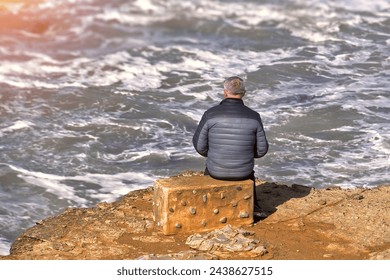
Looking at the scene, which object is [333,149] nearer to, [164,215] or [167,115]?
[167,115]

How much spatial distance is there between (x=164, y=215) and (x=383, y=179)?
6270 millimetres

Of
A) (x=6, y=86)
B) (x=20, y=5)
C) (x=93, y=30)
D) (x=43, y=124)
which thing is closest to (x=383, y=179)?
(x=43, y=124)

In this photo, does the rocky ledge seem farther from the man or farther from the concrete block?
the man

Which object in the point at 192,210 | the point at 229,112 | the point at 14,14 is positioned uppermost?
the point at 229,112

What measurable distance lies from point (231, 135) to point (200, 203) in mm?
803

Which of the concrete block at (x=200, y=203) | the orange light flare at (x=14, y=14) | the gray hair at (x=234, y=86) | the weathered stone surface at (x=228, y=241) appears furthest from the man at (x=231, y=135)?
the orange light flare at (x=14, y=14)

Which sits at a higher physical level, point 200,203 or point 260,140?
point 260,140

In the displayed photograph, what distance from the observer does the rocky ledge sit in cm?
954

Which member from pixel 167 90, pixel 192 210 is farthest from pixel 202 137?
pixel 167 90

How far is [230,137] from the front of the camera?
32.6 feet

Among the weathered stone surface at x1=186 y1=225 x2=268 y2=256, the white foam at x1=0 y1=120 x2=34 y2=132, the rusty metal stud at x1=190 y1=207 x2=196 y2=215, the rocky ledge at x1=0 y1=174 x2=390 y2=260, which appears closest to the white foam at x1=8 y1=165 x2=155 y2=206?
the white foam at x1=0 y1=120 x2=34 y2=132

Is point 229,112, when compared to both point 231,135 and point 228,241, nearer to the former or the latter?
point 231,135

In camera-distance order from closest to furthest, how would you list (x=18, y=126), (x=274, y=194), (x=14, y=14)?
(x=274, y=194)
(x=18, y=126)
(x=14, y=14)

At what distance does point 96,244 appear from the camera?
9.95m
